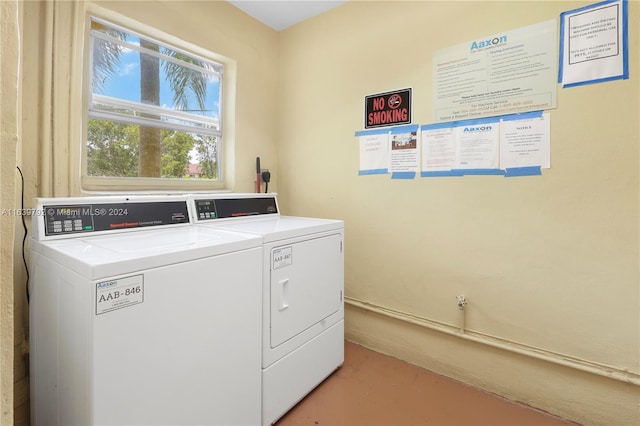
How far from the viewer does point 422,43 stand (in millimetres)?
1948

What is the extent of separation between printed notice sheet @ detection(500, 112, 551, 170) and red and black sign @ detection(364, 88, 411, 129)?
579 mm

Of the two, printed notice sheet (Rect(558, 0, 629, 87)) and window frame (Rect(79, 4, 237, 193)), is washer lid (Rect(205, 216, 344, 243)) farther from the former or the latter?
printed notice sheet (Rect(558, 0, 629, 87))

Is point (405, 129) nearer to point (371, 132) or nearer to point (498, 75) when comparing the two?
point (371, 132)

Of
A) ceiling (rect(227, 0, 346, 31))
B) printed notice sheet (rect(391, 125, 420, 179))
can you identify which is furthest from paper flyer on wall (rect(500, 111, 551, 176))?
ceiling (rect(227, 0, 346, 31))

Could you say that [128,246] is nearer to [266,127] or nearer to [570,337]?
[266,127]

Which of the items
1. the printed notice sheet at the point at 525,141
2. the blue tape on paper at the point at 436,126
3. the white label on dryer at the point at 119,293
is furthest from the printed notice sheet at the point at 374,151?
the white label on dryer at the point at 119,293

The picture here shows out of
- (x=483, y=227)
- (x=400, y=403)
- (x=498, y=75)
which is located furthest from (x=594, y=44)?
(x=400, y=403)

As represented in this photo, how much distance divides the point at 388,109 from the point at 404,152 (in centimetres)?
32

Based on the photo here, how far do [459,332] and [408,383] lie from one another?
1.42 ft

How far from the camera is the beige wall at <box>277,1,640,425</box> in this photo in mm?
1450

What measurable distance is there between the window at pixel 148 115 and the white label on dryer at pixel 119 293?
3.62 feet

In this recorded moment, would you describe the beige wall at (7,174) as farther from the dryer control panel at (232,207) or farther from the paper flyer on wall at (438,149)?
the paper flyer on wall at (438,149)

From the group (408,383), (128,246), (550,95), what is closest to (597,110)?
(550,95)

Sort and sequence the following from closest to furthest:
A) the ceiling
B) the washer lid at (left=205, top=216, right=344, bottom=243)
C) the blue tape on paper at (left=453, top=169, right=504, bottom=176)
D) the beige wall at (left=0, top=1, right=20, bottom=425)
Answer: the beige wall at (left=0, top=1, right=20, bottom=425) → the washer lid at (left=205, top=216, right=344, bottom=243) → the blue tape on paper at (left=453, top=169, right=504, bottom=176) → the ceiling
